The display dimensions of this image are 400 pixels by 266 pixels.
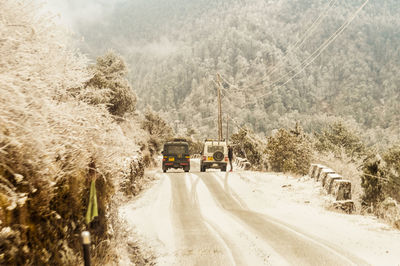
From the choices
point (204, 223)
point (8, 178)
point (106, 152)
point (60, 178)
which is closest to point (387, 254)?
point (204, 223)

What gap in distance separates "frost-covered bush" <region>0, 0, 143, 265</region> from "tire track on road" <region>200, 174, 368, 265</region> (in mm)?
3475

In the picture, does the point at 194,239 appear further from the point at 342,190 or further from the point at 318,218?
the point at 342,190

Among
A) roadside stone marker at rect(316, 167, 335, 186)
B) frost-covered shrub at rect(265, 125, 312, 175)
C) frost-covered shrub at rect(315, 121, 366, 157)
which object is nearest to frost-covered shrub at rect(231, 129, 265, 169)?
frost-covered shrub at rect(265, 125, 312, 175)

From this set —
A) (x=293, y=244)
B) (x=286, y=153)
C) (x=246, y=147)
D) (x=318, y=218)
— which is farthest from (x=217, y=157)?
(x=246, y=147)

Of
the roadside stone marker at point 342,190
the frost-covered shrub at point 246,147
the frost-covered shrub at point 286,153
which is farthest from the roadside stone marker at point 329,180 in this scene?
the frost-covered shrub at point 246,147

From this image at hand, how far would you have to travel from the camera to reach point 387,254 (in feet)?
18.7

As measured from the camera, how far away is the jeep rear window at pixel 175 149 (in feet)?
82.4

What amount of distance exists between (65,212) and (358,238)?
19.5 feet

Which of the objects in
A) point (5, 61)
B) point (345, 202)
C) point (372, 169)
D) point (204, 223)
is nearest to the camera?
point (5, 61)

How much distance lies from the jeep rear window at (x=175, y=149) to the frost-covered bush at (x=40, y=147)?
20.9 metres

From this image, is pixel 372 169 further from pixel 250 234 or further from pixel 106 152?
pixel 106 152

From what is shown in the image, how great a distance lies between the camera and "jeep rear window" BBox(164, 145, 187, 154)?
25.1 m

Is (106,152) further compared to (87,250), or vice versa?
(106,152)

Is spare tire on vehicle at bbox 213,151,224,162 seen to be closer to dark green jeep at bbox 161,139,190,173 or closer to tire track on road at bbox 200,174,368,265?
dark green jeep at bbox 161,139,190,173
